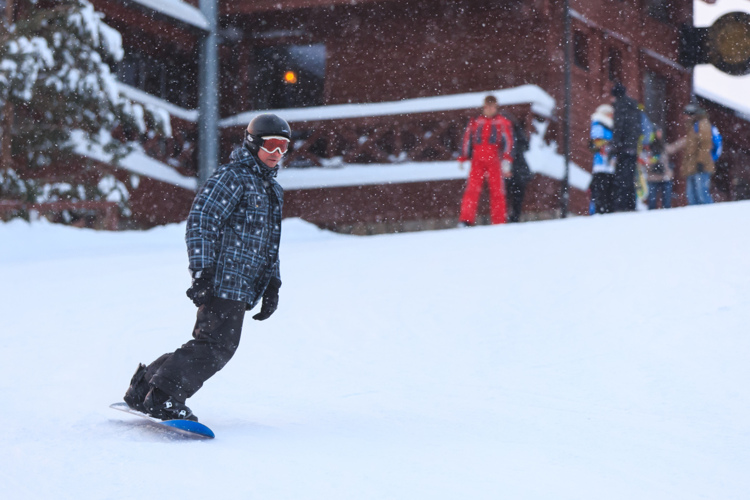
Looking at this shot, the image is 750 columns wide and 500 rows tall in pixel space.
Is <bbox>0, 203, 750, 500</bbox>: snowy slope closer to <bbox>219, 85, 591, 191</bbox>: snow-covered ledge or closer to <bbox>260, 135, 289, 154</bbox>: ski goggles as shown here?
<bbox>260, 135, 289, 154</bbox>: ski goggles

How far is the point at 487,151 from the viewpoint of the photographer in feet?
41.9

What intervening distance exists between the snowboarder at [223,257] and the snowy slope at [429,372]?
0.83 feet

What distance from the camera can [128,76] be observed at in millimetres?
18688

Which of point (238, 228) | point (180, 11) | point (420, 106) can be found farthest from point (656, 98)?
point (238, 228)

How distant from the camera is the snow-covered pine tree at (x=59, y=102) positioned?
47.3 ft

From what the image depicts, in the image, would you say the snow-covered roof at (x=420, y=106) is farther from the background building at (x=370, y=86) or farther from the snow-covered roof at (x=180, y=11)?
the snow-covered roof at (x=180, y=11)

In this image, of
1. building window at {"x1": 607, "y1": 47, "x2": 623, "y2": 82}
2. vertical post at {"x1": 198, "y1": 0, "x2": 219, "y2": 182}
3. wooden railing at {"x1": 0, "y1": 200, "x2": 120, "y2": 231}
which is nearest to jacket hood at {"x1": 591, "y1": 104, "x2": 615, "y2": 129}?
wooden railing at {"x1": 0, "y1": 200, "x2": 120, "y2": 231}

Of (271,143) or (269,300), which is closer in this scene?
(271,143)

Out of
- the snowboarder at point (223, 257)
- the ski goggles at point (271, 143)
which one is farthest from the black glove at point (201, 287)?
the ski goggles at point (271, 143)

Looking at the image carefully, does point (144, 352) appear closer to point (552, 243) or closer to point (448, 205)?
point (552, 243)

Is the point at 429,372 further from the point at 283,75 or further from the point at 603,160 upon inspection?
the point at 283,75

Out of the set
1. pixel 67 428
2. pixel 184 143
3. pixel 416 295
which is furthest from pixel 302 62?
pixel 67 428

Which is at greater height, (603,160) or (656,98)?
(656,98)

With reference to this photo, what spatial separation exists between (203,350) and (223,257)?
1.45ft
